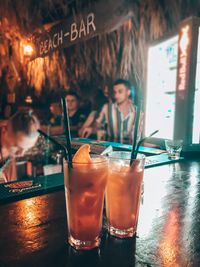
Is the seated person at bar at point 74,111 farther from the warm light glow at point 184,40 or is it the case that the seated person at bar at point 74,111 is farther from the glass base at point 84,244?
the glass base at point 84,244

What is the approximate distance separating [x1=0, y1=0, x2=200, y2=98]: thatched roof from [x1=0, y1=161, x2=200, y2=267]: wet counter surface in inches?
102

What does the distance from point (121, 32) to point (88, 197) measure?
3672mm

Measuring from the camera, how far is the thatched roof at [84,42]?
124 inches

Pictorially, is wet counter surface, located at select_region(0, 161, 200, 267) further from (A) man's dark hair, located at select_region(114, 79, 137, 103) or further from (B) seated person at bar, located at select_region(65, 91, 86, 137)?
(B) seated person at bar, located at select_region(65, 91, 86, 137)

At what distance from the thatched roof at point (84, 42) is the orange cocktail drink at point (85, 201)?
9.12 feet

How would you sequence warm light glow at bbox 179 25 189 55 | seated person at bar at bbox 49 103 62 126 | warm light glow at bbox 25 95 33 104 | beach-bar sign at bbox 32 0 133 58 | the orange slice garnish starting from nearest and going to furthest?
the orange slice garnish → beach-bar sign at bbox 32 0 133 58 → warm light glow at bbox 179 25 189 55 → seated person at bar at bbox 49 103 62 126 → warm light glow at bbox 25 95 33 104

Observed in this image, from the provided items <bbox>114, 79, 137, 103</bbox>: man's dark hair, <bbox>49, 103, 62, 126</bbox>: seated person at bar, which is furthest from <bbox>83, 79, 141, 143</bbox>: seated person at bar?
<bbox>49, 103, 62, 126</bbox>: seated person at bar

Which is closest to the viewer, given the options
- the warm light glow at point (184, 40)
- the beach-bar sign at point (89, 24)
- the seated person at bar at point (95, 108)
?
the beach-bar sign at point (89, 24)

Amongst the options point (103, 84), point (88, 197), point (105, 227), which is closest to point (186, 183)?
point (105, 227)

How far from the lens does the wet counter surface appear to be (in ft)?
1.89

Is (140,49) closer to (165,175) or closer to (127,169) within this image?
(165,175)

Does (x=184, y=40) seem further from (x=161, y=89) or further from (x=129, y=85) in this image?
(x=129, y=85)

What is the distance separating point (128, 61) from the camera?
3.82 meters

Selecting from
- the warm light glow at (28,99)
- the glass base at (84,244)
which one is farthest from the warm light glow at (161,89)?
the warm light glow at (28,99)
